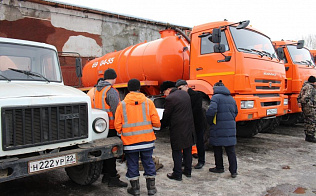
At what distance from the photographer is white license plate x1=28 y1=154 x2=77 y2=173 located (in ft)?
9.45

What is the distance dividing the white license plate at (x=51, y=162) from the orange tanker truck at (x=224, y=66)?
3501 millimetres

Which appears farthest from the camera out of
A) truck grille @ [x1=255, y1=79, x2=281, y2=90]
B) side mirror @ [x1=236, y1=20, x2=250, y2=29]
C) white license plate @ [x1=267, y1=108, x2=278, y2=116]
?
white license plate @ [x1=267, y1=108, x2=278, y2=116]

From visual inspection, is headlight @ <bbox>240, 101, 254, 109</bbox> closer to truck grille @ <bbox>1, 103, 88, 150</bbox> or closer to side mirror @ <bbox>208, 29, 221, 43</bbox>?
side mirror @ <bbox>208, 29, 221, 43</bbox>

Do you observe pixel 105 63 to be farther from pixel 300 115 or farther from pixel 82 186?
pixel 300 115

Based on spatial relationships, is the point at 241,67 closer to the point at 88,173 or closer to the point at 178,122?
the point at 178,122

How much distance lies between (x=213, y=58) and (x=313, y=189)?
317 centimetres

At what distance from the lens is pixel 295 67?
314 inches

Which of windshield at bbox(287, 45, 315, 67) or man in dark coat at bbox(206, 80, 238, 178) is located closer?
man in dark coat at bbox(206, 80, 238, 178)

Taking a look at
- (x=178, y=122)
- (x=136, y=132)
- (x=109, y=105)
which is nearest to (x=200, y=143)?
(x=178, y=122)

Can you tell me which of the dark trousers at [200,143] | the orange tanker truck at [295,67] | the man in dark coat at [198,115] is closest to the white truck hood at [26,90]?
the man in dark coat at [198,115]

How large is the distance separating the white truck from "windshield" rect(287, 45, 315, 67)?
22.9ft

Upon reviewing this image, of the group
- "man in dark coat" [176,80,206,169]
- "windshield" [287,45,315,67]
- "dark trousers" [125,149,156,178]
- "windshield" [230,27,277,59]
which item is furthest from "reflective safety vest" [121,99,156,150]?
"windshield" [287,45,315,67]

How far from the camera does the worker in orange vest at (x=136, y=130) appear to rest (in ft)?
11.8

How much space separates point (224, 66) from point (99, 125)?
318cm
